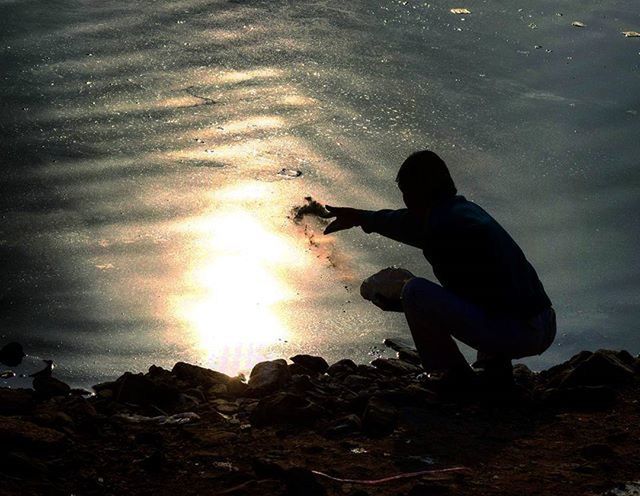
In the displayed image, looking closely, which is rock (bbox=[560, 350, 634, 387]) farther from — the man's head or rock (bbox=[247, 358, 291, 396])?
rock (bbox=[247, 358, 291, 396])

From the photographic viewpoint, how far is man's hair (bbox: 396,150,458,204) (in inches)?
202

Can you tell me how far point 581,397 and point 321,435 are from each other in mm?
1223

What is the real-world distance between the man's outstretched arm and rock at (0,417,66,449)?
4.81 feet

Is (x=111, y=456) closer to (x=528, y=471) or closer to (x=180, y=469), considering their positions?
(x=180, y=469)

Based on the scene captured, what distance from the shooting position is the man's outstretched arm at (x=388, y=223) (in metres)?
5.34

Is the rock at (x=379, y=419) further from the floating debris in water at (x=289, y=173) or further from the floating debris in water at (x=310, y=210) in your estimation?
the floating debris in water at (x=289, y=173)

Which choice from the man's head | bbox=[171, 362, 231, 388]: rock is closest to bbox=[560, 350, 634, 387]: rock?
the man's head

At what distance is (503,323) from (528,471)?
0.76 metres

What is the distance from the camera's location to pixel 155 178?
8992mm

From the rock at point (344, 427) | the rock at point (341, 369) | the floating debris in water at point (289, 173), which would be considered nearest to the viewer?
the rock at point (344, 427)

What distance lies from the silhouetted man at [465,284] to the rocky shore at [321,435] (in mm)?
323

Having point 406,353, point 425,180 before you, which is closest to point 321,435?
point 425,180

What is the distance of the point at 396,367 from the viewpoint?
637 centimetres

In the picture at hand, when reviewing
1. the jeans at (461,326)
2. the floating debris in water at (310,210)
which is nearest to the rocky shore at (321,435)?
the jeans at (461,326)
